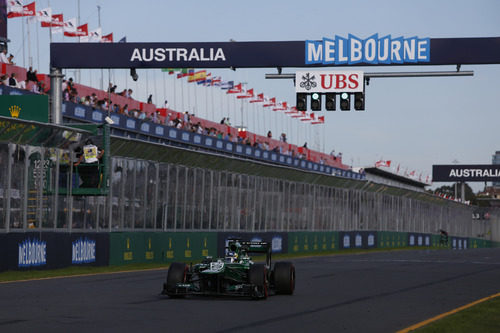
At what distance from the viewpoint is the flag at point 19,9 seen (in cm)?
3850

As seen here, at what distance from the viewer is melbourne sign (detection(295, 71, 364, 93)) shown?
27078 mm

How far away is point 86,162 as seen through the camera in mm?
25672

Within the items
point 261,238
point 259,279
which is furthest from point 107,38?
point 259,279

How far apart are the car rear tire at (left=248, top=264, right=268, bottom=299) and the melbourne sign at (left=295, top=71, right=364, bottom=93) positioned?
42.6 feet

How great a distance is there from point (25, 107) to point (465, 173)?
85.6 meters

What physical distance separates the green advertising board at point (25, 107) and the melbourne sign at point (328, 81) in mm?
7094

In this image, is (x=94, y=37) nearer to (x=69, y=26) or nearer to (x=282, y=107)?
(x=69, y=26)

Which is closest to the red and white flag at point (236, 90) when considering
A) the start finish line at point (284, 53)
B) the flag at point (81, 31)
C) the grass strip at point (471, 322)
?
the flag at point (81, 31)

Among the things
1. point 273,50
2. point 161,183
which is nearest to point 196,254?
point 161,183

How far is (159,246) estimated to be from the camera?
29469 mm

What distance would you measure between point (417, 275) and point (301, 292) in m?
7.31

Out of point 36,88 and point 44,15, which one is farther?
point 44,15

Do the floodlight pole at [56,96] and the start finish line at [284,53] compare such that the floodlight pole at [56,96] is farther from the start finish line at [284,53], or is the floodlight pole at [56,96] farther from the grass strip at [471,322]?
the grass strip at [471,322]

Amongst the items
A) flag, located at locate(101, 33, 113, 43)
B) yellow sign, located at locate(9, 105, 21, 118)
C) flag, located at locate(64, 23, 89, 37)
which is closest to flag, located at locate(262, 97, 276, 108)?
flag, located at locate(101, 33, 113, 43)
